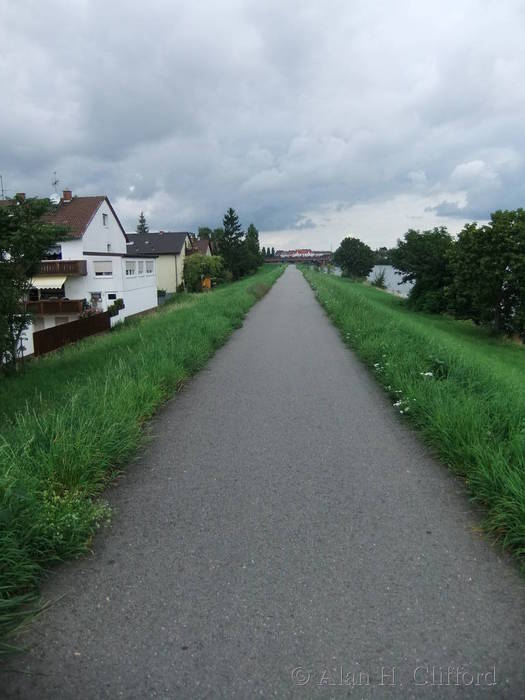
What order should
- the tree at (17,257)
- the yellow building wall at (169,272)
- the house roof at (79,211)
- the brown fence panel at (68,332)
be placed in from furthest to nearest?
the yellow building wall at (169,272), the house roof at (79,211), the brown fence panel at (68,332), the tree at (17,257)

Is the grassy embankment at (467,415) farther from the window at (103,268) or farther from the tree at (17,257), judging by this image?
the window at (103,268)

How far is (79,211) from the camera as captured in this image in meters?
36.2

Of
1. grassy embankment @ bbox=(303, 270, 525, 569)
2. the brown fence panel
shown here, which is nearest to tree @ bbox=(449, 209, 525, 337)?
grassy embankment @ bbox=(303, 270, 525, 569)

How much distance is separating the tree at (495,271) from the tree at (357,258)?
56799 mm

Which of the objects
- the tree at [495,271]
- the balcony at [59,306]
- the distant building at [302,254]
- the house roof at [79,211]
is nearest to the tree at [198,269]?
the house roof at [79,211]

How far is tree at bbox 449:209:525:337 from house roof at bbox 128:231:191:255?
3686cm

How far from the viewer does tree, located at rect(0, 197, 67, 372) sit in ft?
36.6

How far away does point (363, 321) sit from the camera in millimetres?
13328

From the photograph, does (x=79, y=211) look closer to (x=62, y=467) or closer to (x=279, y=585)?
(x=62, y=467)

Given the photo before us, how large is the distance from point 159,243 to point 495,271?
1715 inches

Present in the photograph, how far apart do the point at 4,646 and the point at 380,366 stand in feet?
22.9

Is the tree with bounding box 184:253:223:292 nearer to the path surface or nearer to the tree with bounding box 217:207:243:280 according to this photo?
the tree with bounding box 217:207:243:280

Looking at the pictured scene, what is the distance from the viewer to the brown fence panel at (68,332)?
69.2 ft

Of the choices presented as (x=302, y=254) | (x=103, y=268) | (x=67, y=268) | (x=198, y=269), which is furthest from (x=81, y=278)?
(x=302, y=254)
